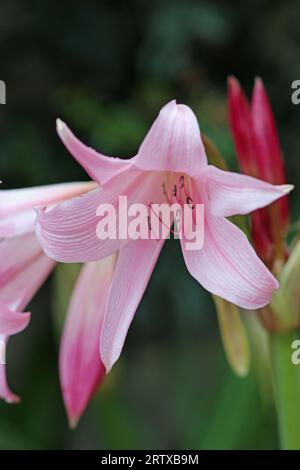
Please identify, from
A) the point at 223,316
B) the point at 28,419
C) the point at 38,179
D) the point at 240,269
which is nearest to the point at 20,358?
the point at 28,419

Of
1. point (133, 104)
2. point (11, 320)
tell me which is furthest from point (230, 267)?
point (133, 104)

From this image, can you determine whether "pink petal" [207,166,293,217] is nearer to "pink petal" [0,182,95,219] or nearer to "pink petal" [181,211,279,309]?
"pink petal" [181,211,279,309]

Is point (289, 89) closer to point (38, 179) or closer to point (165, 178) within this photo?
point (38, 179)

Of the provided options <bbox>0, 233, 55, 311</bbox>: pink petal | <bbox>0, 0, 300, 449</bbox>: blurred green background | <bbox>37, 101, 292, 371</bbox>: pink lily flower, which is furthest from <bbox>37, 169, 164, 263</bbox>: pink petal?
<bbox>0, 0, 300, 449</bbox>: blurred green background

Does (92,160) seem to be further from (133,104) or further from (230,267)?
(133,104)

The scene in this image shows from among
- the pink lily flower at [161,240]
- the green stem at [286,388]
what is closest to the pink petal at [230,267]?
the pink lily flower at [161,240]

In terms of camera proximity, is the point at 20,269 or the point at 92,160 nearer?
the point at 92,160

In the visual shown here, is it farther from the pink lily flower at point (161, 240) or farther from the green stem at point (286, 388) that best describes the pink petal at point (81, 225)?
the green stem at point (286, 388)
